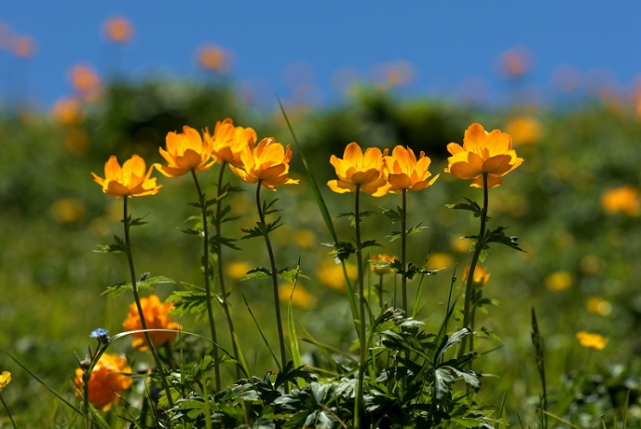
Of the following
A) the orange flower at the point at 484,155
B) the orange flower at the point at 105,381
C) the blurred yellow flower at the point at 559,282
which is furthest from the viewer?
the blurred yellow flower at the point at 559,282

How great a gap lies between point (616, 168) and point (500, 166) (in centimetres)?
572

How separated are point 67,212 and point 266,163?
4.83 meters

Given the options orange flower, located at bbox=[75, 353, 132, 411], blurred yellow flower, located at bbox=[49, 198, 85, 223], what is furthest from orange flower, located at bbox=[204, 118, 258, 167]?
blurred yellow flower, located at bbox=[49, 198, 85, 223]

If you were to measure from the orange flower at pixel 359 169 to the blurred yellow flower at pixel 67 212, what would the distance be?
15.9ft

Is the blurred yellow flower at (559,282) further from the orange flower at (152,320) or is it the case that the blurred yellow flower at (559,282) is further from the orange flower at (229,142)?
the orange flower at (229,142)

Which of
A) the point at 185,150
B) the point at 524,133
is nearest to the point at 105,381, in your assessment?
the point at 185,150

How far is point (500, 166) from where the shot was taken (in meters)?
1.39

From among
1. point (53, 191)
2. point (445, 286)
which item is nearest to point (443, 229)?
point (445, 286)

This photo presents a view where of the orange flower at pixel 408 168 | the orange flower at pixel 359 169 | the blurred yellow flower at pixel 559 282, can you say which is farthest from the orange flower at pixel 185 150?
the blurred yellow flower at pixel 559 282

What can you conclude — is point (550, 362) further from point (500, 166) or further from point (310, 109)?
point (310, 109)

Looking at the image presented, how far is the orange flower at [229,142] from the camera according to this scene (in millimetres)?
1471

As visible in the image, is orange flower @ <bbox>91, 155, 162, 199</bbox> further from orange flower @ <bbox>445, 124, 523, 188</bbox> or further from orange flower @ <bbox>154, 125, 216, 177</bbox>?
orange flower @ <bbox>445, 124, 523, 188</bbox>

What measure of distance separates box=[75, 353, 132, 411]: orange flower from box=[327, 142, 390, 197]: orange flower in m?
0.68

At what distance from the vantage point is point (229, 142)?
4.88 feet
